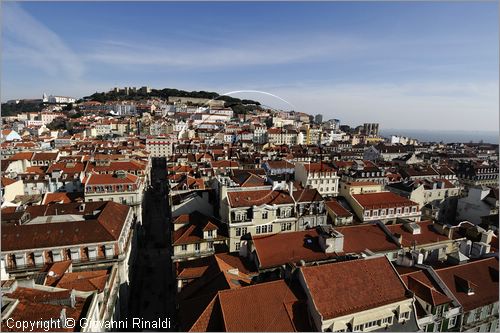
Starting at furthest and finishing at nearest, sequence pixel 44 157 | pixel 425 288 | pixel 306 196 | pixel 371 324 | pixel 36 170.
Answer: pixel 44 157, pixel 36 170, pixel 306 196, pixel 425 288, pixel 371 324

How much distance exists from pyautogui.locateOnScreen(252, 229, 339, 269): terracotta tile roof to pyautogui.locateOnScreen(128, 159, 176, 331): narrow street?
9.08 m

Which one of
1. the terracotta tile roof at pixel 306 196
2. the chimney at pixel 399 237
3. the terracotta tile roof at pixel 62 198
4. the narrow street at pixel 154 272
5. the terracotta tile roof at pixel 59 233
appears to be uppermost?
the terracotta tile roof at pixel 306 196

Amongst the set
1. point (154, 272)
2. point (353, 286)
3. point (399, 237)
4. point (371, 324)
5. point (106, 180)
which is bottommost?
point (154, 272)

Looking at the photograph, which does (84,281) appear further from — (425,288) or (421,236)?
(421,236)

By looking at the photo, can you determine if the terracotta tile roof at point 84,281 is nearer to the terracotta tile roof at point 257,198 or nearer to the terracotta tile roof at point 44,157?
the terracotta tile roof at point 257,198

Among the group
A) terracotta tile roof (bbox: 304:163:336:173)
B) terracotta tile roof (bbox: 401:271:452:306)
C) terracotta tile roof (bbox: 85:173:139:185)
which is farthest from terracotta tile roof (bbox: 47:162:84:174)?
terracotta tile roof (bbox: 401:271:452:306)

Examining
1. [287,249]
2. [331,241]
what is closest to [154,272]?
[287,249]

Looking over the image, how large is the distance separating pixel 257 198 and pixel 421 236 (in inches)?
728

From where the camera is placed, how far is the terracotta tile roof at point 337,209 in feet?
130

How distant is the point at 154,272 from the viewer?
35594mm

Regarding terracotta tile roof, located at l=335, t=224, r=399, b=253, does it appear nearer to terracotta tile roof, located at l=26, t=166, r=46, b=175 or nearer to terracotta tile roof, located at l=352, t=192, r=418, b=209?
terracotta tile roof, located at l=352, t=192, r=418, b=209

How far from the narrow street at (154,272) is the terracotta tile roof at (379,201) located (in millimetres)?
26548

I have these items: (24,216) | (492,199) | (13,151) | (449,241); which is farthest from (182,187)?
(13,151)

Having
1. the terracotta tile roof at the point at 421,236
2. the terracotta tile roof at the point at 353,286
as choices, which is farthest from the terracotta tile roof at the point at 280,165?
the terracotta tile roof at the point at 353,286
